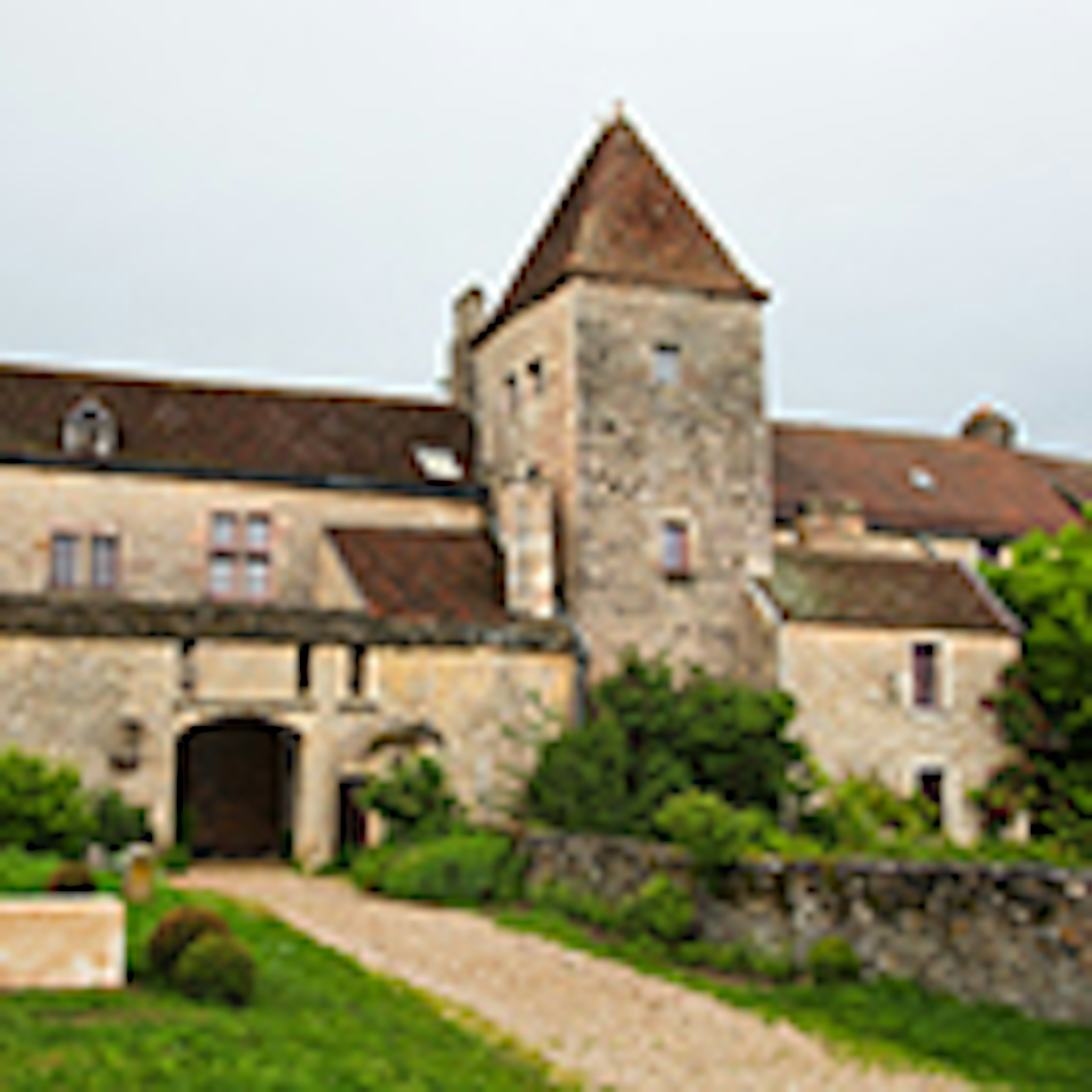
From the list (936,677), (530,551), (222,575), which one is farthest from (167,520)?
(936,677)

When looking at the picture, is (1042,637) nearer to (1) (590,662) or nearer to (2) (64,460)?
(1) (590,662)

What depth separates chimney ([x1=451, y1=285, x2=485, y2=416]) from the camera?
31.9m

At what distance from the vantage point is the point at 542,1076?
1131 cm

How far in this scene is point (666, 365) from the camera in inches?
1094

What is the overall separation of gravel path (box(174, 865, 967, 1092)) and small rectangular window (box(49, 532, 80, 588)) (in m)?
8.51

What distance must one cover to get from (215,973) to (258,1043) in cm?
133

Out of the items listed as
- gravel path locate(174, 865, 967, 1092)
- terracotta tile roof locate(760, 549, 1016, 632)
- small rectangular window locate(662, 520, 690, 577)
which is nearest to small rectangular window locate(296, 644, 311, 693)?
gravel path locate(174, 865, 967, 1092)

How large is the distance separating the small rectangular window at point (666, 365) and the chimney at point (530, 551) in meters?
3.24

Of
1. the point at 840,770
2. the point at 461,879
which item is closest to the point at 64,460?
the point at 461,879

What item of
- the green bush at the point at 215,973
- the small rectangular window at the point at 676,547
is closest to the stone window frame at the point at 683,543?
the small rectangular window at the point at 676,547

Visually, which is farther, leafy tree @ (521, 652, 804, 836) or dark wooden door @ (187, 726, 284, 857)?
dark wooden door @ (187, 726, 284, 857)

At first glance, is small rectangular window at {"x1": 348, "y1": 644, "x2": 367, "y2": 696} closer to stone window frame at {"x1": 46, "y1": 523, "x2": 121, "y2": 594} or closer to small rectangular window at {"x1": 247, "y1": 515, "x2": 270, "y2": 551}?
small rectangular window at {"x1": 247, "y1": 515, "x2": 270, "y2": 551}

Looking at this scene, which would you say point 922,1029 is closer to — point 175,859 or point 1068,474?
point 175,859

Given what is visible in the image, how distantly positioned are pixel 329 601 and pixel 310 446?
3611mm
